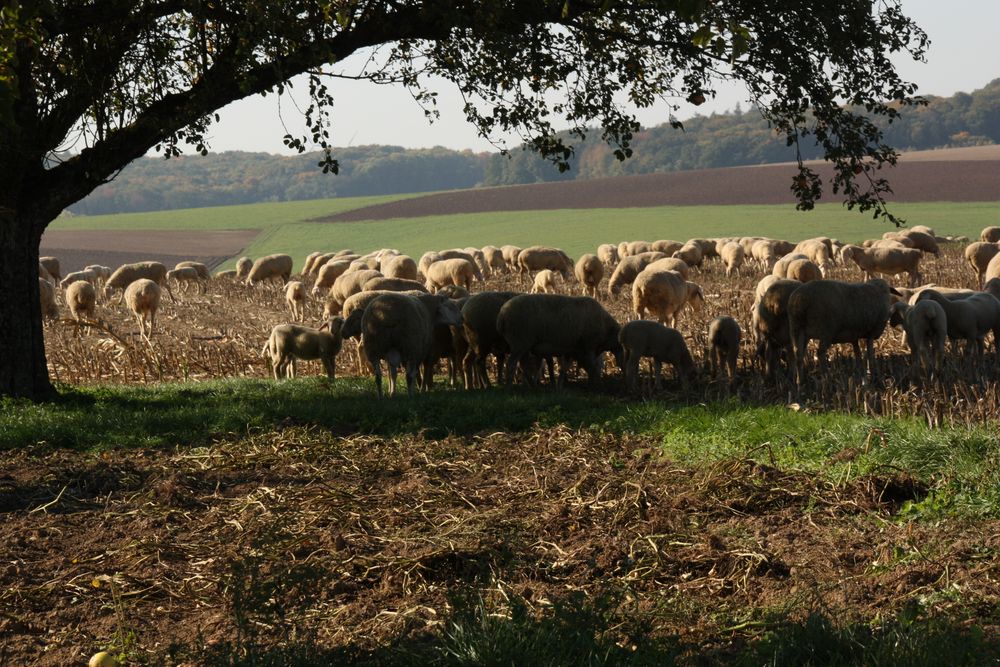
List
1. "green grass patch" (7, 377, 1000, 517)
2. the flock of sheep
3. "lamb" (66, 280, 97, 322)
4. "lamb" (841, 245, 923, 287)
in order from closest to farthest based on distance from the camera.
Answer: "green grass patch" (7, 377, 1000, 517) → the flock of sheep → "lamb" (66, 280, 97, 322) → "lamb" (841, 245, 923, 287)

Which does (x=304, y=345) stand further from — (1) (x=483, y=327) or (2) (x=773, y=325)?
(2) (x=773, y=325)

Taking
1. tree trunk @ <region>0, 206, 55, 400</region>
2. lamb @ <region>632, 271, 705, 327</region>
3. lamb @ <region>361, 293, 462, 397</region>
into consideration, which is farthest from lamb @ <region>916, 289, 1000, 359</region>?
tree trunk @ <region>0, 206, 55, 400</region>

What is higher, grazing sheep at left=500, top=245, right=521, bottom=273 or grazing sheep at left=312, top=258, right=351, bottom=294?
grazing sheep at left=312, top=258, right=351, bottom=294

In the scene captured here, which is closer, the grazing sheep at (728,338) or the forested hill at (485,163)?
the grazing sheep at (728,338)

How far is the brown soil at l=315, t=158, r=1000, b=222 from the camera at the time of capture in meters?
73.3

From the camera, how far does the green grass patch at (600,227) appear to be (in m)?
60.2

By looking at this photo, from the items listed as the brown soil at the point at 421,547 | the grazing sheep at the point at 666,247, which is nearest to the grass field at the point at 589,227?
the grazing sheep at the point at 666,247

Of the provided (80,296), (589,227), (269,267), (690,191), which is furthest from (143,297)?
(690,191)

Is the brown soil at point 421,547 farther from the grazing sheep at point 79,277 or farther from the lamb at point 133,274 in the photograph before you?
the grazing sheep at point 79,277

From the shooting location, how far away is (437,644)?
5.76m

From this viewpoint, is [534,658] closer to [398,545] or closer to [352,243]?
[398,545]

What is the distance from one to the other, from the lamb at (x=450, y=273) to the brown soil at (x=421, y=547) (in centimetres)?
2184

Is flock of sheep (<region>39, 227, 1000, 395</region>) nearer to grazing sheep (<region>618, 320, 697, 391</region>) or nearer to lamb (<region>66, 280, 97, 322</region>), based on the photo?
grazing sheep (<region>618, 320, 697, 391</region>)

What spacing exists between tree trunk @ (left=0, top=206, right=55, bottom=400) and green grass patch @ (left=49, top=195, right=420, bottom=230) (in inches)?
3377
